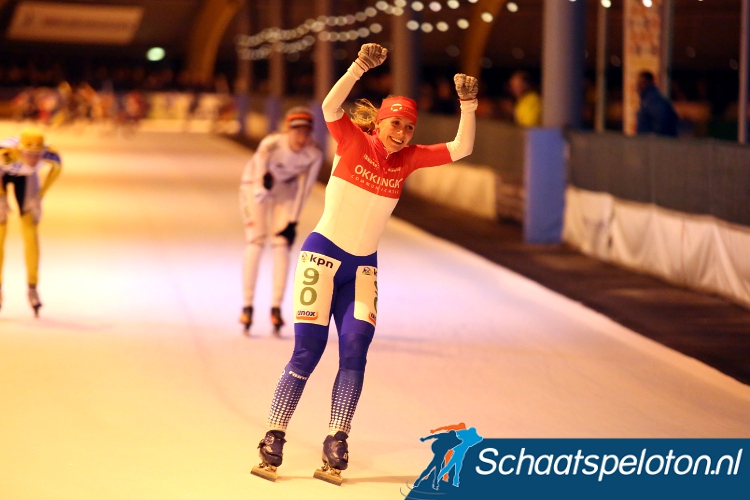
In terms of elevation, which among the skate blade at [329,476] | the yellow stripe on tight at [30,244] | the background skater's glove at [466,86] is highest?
the background skater's glove at [466,86]

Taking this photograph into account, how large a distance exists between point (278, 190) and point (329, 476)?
4505mm

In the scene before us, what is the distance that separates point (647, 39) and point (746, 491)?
12304mm

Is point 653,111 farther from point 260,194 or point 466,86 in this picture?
point 466,86

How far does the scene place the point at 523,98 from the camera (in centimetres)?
2017

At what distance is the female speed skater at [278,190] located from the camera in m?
9.81

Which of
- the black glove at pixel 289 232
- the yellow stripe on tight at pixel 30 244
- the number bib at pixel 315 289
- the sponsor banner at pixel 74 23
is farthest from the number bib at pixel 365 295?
the sponsor banner at pixel 74 23

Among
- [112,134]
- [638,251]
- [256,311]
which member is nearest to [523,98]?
[638,251]

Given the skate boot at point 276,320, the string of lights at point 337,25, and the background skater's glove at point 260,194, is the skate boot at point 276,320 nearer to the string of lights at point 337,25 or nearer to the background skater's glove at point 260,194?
the background skater's glove at point 260,194

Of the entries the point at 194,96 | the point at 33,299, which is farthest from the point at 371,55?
the point at 194,96

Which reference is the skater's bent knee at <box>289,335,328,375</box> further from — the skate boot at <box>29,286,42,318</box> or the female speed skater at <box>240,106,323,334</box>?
the skate boot at <box>29,286,42,318</box>

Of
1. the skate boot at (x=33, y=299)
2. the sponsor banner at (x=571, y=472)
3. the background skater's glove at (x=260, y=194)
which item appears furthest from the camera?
the skate boot at (x=33, y=299)

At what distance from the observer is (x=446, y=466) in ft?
19.1

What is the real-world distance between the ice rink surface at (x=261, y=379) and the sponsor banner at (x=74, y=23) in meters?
52.1

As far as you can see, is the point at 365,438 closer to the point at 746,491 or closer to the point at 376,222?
the point at 376,222
